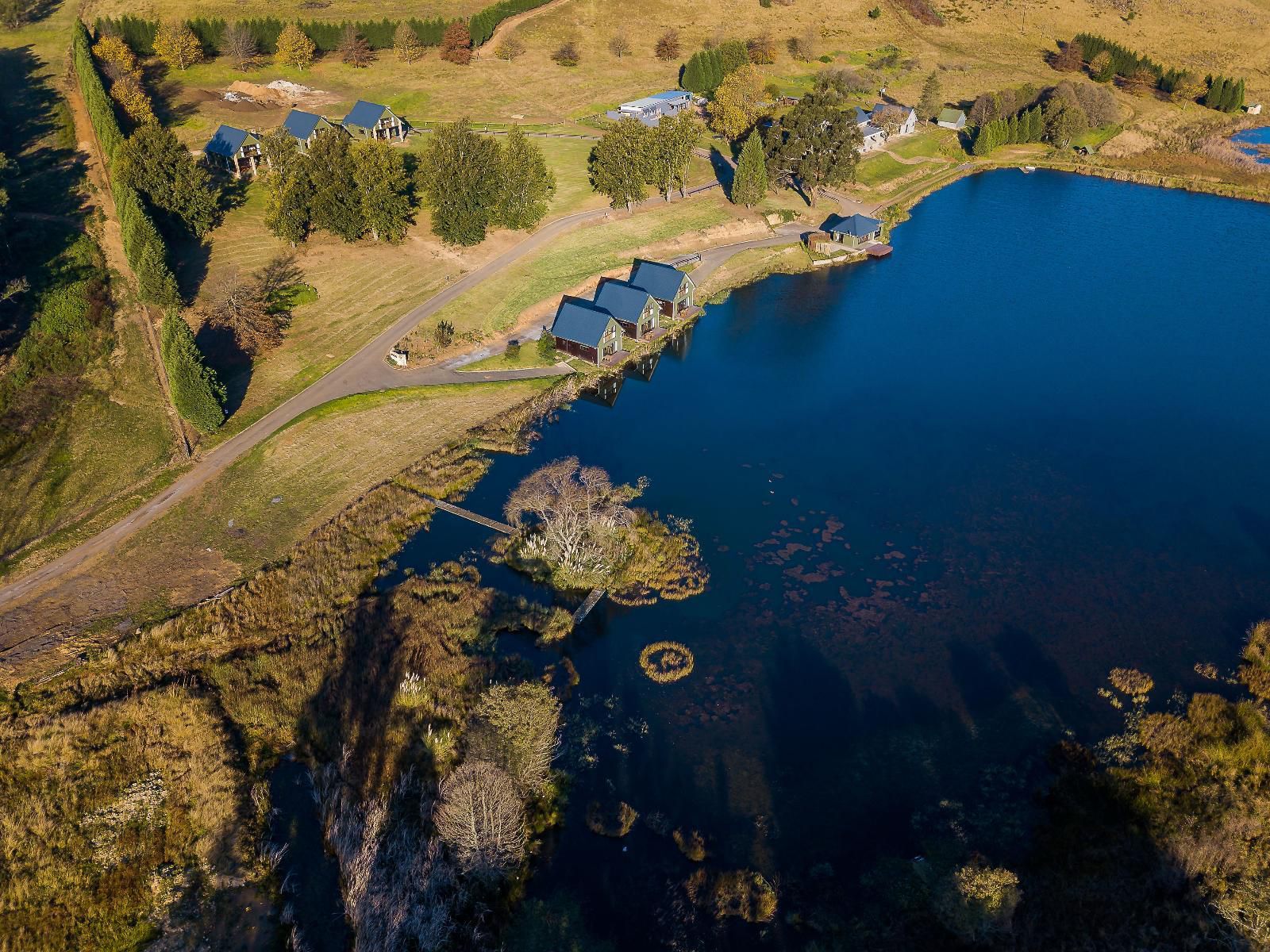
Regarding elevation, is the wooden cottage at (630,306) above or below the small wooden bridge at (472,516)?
above

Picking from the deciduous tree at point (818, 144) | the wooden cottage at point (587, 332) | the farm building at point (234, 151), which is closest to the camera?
the wooden cottage at point (587, 332)

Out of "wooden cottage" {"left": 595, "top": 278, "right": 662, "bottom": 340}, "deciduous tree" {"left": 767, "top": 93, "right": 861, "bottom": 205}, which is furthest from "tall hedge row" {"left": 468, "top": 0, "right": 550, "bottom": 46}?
"wooden cottage" {"left": 595, "top": 278, "right": 662, "bottom": 340}

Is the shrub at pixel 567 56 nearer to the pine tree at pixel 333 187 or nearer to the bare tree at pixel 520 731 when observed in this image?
the pine tree at pixel 333 187

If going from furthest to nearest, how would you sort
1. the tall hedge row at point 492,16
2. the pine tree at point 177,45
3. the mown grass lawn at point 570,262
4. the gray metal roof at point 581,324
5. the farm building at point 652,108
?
the tall hedge row at point 492,16
the pine tree at point 177,45
the farm building at point 652,108
the mown grass lawn at point 570,262
the gray metal roof at point 581,324

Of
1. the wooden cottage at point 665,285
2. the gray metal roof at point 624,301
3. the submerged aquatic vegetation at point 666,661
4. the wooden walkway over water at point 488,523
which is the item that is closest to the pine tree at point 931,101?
the wooden cottage at point 665,285

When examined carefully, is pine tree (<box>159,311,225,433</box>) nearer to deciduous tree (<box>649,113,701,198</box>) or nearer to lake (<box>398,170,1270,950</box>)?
lake (<box>398,170,1270,950</box>)

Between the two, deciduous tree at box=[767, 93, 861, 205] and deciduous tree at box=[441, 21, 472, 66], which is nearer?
deciduous tree at box=[767, 93, 861, 205]
